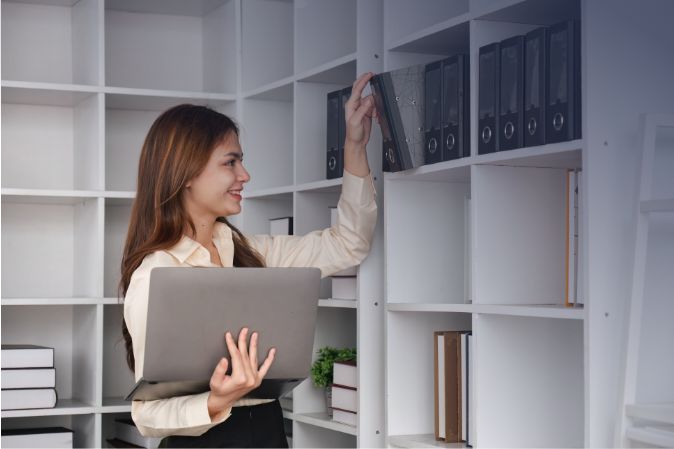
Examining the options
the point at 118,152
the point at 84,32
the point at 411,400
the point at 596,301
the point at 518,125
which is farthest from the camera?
the point at 118,152

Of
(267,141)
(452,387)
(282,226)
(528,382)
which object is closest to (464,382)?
(452,387)

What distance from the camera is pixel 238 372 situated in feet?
7.52

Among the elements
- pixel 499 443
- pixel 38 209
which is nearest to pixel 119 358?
pixel 38 209

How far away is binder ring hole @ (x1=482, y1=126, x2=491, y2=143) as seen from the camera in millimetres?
2531

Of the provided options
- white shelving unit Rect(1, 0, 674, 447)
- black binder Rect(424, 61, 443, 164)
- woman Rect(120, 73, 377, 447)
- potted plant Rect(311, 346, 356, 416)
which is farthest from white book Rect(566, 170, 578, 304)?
potted plant Rect(311, 346, 356, 416)

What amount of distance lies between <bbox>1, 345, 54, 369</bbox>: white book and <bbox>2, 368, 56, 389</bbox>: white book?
0.02 m

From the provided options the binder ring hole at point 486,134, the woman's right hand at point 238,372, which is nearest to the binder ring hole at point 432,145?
the binder ring hole at point 486,134

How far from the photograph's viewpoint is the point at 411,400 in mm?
2910

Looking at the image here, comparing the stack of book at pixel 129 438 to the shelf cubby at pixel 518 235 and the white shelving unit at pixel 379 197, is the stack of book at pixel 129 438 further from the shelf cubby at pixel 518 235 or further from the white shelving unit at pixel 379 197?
the shelf cubby at pixel 518 235

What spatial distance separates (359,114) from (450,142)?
0.29 m

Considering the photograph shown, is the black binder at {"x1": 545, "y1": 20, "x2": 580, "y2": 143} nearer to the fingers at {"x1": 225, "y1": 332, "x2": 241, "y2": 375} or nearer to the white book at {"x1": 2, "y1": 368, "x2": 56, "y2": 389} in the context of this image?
the fingers at {"x1": 225, "y1": 332, "x2": 241, "y2": 375}

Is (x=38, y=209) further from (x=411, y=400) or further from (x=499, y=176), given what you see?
(x=499, y=176)

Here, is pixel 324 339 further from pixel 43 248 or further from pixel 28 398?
pixel 43 248

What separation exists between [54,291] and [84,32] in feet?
3.28
